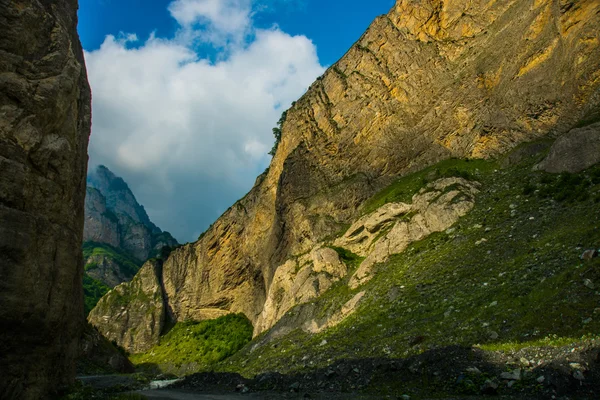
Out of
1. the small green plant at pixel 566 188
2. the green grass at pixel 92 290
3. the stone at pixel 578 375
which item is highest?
the green grass at pixel 92 290

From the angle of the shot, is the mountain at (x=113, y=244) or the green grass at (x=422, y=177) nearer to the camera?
the green grass at (x=422, y=177)

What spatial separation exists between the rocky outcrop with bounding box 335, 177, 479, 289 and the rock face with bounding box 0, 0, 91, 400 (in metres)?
23.8

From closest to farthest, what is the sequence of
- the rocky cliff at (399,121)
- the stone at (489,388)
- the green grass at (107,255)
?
the stone at (489,388)
the rocky cliff at (399,121)
the green grass at (107,255)

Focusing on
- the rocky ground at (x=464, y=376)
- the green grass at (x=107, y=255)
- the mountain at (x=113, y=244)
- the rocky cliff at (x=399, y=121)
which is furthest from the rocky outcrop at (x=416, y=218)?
the green grass at (x=107, y=255)

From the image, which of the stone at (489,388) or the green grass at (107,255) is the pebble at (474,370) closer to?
the stone at (489,388)

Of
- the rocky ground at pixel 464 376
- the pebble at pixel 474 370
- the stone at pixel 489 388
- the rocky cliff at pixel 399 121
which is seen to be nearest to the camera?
the rocky ground at pixel 464 376

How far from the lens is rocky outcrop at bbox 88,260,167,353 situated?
67.1 m

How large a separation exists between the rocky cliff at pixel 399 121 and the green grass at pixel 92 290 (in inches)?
1770

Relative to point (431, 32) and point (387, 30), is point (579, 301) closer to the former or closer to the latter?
point (431, 32)

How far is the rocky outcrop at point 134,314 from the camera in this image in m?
67.1

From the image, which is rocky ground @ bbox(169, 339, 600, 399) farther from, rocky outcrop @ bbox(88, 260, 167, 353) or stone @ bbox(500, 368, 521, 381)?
rocky outcrop @ bbox(88, 260, 167, 353)

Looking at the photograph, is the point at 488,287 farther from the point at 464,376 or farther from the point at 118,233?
the point at 118,233

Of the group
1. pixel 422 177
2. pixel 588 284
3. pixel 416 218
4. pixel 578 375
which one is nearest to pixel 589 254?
pixel 588 284

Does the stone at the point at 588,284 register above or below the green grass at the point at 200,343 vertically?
below
